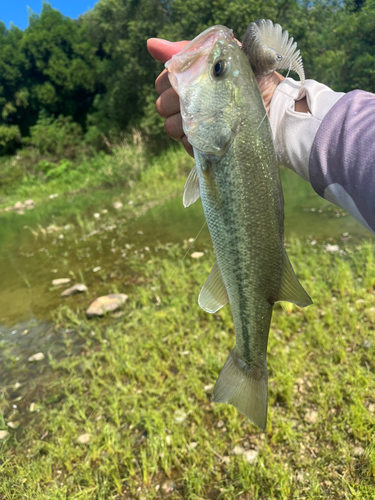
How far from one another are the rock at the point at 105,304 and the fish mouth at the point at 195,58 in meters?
3.46

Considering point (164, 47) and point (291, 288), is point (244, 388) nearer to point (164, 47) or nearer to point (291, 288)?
point (291, 288)

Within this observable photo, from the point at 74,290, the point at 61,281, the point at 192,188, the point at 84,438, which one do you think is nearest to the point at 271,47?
the point at 192,188

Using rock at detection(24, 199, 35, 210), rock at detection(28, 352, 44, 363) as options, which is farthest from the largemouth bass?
rock at detection(24, 199, 35, 210)

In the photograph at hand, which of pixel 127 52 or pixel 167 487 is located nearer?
pixel 167 487

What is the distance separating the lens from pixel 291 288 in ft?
4.56

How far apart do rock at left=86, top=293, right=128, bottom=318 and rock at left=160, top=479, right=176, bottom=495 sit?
2359mm

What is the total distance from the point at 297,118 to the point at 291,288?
0.83 m

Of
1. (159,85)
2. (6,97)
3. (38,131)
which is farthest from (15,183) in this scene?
(159,85)

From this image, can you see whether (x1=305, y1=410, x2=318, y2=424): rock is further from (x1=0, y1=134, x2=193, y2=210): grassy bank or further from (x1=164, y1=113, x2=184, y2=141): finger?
(x1=0, y1=134, x2=193, y2=210): grassy bank

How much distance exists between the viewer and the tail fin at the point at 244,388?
1.45 m

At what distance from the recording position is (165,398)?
9.63 feet

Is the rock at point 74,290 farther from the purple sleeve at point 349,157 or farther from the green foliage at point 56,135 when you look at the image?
the green foliage at point 56,135

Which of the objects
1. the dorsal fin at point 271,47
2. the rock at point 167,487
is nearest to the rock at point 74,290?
the rock at point 167,487

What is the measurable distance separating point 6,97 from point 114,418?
32502mm
